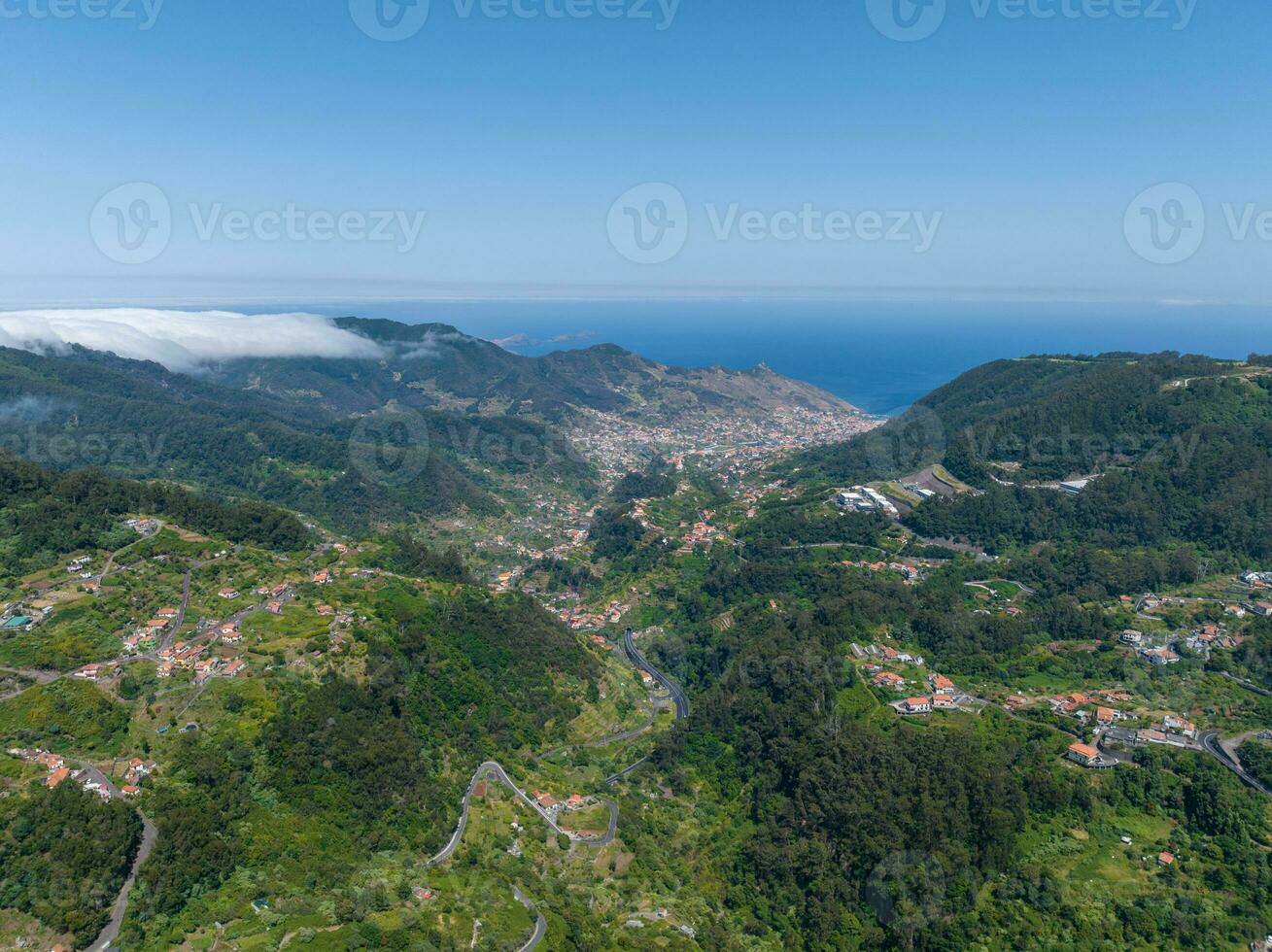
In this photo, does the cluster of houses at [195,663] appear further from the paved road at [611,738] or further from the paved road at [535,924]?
the paved road at [535,924]

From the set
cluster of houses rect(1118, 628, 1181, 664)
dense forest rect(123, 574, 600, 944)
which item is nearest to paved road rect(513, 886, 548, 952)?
dense forest rect(123, 574, 600, 944)

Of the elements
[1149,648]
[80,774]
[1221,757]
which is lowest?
[1221,757]

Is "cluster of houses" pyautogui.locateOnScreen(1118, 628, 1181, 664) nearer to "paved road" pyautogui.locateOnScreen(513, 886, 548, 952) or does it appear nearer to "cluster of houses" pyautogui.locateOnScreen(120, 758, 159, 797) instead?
"paved road" pyautogui.locateOnScreen(513, 886, 548, 952)

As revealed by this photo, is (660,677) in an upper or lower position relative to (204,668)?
lower

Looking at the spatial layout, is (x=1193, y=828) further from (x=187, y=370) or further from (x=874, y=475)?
(x=187, y=370)

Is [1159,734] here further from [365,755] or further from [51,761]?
[51,761]

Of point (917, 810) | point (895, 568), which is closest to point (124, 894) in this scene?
point (917, 810)

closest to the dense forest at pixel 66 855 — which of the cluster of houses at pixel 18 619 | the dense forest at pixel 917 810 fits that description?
the cluster of houses at pixel 18 619
